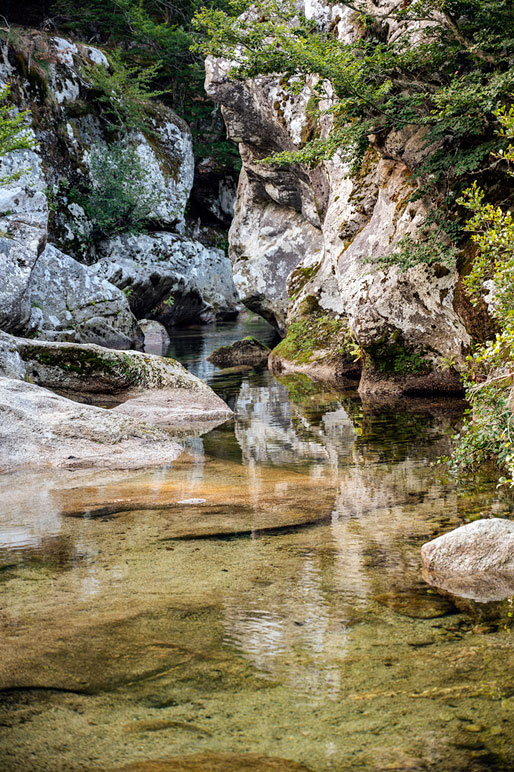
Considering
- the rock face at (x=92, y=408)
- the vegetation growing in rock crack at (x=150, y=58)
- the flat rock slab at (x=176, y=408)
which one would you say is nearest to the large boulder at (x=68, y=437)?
the rock face at (x=92, y=408)

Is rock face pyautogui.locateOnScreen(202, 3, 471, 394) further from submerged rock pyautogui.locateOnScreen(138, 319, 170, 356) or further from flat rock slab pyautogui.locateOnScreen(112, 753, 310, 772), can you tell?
flat rock slab pyautogui.locateOnScreen(112, 753, 310, 772)

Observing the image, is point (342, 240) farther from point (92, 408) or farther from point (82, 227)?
point (82, 227)

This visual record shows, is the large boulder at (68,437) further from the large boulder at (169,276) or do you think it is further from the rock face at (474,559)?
the large boulder at (169,276)

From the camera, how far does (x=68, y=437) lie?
7.07 metres

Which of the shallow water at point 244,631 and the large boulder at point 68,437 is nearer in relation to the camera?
the shallow water at point 244,631

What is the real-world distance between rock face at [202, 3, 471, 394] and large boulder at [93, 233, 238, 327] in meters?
5.95

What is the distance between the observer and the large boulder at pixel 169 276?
2781cm

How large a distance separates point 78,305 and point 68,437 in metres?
14.0

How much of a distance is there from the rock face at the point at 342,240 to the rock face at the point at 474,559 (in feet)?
16.0

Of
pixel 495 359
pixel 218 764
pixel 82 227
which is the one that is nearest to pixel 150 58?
pixel 82 227

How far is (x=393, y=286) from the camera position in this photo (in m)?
11.0

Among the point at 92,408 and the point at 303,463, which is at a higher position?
the point at 92,408

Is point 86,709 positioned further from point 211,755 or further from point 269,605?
point 269,605

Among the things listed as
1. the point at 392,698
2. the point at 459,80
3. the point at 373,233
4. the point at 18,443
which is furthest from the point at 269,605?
the point at 373,233
